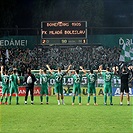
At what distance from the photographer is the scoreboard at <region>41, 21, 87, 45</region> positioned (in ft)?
119

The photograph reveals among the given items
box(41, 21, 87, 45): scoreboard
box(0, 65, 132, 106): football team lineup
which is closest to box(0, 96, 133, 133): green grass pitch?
box(0, 65, 132, 106): football team lineup

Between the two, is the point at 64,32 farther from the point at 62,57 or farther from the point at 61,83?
the point at 61,83

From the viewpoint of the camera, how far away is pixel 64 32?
3662 cm

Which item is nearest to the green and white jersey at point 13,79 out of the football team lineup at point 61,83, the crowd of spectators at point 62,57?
the football team lineup at point 61,83

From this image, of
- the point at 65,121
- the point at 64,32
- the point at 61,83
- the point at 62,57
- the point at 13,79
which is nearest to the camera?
the point at 65,121

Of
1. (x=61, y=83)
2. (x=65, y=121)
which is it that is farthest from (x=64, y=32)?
(x=65, y=121)

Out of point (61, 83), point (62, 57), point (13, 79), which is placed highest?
point (62, 57)

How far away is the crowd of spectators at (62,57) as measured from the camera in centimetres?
4397

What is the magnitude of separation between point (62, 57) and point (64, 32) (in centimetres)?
936

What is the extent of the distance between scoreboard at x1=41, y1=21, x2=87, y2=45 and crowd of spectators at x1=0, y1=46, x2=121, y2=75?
6.77m

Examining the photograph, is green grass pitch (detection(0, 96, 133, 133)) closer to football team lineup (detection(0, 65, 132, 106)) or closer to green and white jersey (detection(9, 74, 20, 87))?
football team lineup (detection(0, 65, 132, 106))

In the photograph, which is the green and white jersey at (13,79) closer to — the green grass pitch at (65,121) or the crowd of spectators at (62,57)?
the green grass pitch at (65,121)

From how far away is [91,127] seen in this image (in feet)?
53.7

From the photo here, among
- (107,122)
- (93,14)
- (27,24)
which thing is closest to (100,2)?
(93,14)
